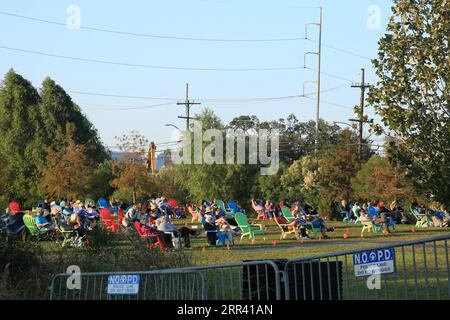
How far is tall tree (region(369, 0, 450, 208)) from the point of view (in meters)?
18.8

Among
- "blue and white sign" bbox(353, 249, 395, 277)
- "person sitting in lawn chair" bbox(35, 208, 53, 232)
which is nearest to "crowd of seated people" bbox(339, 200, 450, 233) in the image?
"person sitting in lawn chair" bbox(35, 208, 53, 232)

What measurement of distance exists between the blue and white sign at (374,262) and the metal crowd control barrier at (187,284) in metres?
0.93

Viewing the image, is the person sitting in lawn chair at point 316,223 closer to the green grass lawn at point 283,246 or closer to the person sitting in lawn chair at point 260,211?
the green grass lawn at point 283,246

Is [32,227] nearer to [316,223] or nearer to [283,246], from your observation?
[283,246]

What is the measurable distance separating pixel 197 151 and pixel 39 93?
2340cm

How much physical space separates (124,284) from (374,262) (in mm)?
2772

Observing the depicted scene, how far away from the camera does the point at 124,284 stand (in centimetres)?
880

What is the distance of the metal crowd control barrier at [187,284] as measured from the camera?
27.5ft

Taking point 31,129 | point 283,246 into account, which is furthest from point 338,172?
point 31,129

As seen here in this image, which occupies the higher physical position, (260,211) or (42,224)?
(260,211)

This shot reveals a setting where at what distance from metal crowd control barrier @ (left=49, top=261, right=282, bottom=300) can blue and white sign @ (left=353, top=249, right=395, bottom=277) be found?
36.6 inches

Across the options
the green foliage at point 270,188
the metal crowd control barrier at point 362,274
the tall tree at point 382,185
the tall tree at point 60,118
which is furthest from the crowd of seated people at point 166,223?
the tall tree at point 60,118

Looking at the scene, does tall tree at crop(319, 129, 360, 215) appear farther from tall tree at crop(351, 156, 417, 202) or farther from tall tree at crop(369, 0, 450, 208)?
tall tree at crop(369, 0, 450, 208)
